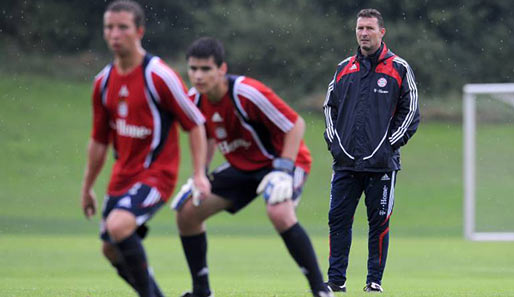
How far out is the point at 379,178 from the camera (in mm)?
9141

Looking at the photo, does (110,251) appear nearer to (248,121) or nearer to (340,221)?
(248,121)

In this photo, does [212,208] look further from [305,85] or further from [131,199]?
[305,85]

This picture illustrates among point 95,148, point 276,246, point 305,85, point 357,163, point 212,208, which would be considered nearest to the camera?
point 95,148

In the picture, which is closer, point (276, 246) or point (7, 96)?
point (276, 246)

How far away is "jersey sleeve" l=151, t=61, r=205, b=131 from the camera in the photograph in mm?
6609

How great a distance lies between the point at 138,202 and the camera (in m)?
6.57

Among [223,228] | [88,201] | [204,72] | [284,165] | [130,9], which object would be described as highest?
[130,9]

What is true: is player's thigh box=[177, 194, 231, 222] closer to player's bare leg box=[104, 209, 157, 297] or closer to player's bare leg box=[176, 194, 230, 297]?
player's bare leg box=[176, 194, 230, 297]

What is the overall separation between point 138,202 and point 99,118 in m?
0.71

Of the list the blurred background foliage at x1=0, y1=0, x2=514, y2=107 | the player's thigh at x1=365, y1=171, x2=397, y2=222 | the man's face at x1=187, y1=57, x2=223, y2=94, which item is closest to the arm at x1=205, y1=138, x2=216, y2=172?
the man's face at x1=187, y1=57, x2=223, y2=94

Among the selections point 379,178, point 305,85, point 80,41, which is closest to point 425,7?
point 305,85

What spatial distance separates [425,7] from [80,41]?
1367cm

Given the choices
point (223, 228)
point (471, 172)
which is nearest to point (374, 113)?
point (471, 172)

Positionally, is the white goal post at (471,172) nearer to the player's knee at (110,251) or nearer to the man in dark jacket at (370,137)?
the man in dark jacket at (370,137)
